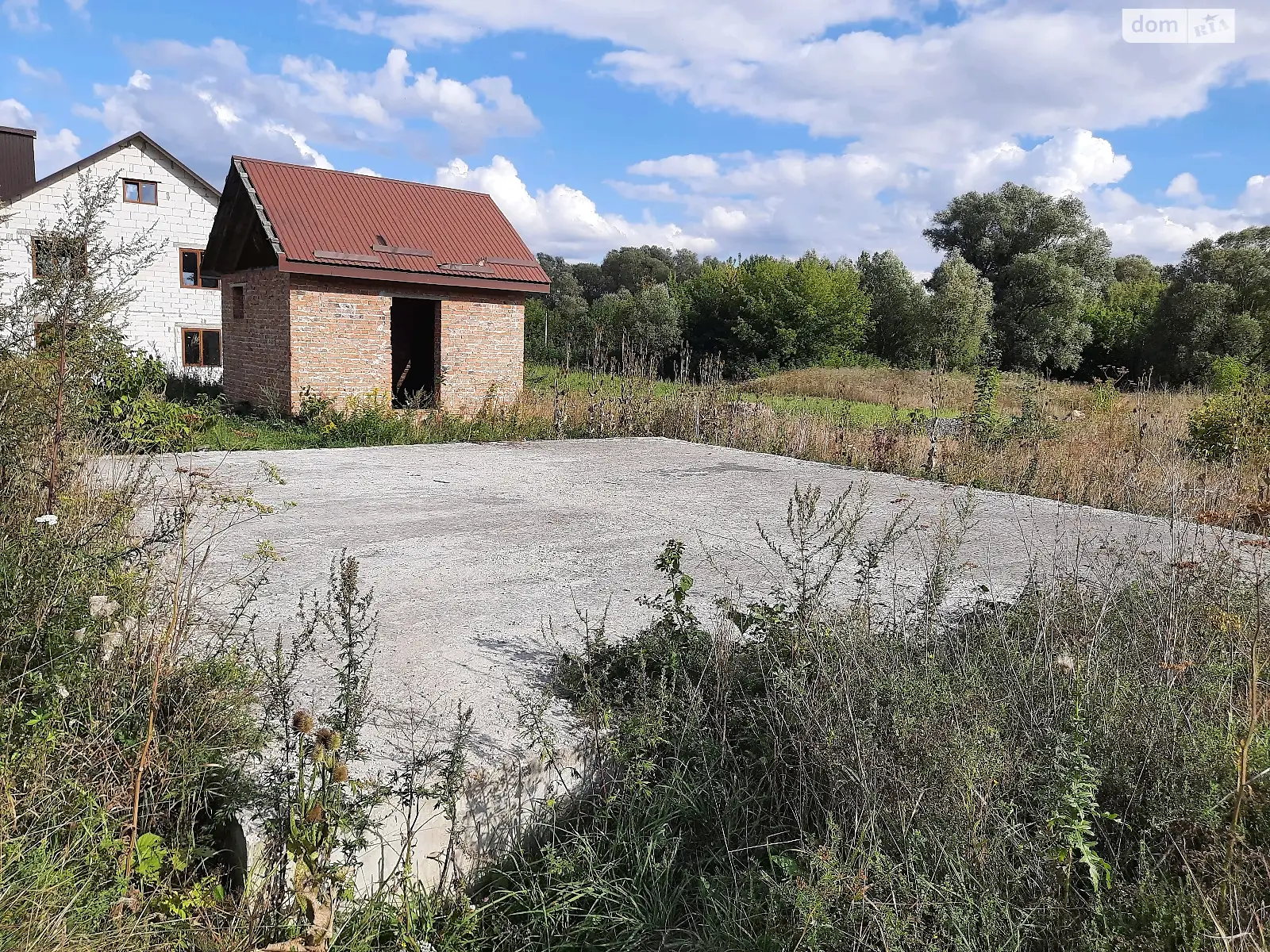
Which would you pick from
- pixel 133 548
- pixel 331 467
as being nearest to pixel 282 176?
pixel 331 467

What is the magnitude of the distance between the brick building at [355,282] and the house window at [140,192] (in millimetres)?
10059

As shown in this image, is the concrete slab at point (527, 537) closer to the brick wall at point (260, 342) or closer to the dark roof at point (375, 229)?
the brick wall at point (260, 342)

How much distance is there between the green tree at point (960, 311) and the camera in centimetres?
3225

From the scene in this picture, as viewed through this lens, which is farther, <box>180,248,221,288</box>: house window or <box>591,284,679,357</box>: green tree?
<box>591,284,679,357</box>: green tree

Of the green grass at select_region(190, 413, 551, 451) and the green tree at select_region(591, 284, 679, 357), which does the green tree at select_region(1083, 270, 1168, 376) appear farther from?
the green grass at select_region(190, 413, 551, 451)

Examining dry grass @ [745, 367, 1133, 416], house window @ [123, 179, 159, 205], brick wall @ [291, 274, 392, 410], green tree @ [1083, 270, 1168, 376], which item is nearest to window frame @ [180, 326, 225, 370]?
house window @ [123, 179, 159, 205]

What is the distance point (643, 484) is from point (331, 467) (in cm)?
324

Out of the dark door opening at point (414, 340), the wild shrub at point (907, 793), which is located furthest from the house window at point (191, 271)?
the wild shrub at point (907, 793)

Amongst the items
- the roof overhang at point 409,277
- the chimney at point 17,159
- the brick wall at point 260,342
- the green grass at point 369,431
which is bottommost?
the green grass at point 369,431

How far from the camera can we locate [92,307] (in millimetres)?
4262

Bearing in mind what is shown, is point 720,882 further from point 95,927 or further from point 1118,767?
point 95,927

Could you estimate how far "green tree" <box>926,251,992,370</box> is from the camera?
3225cm

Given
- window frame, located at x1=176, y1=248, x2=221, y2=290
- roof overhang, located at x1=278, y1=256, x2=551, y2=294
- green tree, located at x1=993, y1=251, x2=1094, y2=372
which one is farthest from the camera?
green tree, located at x1=993, y1=251, x2=1094, y2=372

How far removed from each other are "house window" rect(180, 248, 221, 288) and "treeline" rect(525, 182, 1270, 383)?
31.0 ft
